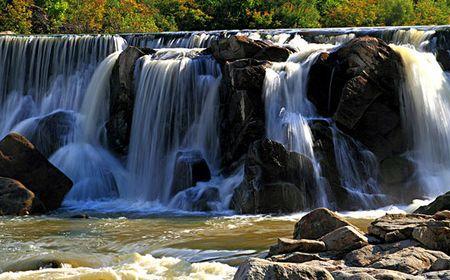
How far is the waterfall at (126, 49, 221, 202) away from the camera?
62.0ft

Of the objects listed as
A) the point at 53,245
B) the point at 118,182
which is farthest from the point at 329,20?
the point at 53,245

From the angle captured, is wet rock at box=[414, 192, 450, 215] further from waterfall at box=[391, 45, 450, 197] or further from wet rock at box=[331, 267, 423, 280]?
wet rock at box=[331, 267, 423, 280]

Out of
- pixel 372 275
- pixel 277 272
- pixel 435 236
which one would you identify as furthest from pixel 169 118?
pixel 277 272

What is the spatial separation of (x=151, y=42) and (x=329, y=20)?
1272 cm

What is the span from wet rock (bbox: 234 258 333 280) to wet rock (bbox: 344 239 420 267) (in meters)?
2.43

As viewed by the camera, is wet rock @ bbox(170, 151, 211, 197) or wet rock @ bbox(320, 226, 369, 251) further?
wet rock @ bbox(170, 151, 211, 197)

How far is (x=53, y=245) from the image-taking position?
493 inches

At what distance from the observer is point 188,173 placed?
18172mm

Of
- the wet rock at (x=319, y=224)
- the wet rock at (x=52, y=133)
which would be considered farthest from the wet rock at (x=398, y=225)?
the wet rock at (x=52, y=133)

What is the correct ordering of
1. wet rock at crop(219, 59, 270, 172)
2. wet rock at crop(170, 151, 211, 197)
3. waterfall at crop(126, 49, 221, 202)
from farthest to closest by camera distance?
waterfall at crop(126, 49, 221, 202)
wet rock at crop(170, 151, 211, 197)
wet rock at crop(219, 59, 270, 172)

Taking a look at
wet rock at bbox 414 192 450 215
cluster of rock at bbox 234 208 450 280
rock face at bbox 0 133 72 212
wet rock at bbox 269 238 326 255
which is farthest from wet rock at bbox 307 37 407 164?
wet rock at bbox 269 238 326 255

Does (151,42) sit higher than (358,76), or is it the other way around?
(151,42)

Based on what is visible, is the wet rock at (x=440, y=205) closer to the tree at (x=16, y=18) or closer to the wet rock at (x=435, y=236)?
the wet rock at (x=435, y=236)

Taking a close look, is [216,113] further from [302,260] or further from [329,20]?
[329,20]
